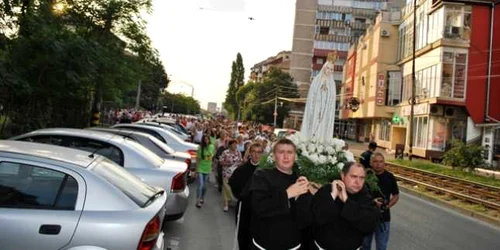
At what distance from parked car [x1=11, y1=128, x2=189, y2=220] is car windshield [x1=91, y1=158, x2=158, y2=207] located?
7.84 feet

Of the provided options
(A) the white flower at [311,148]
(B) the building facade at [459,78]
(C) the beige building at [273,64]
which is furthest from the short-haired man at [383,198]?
(C) the beige building at [273,64]

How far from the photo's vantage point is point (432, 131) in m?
36.6

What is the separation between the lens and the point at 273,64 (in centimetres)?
14462

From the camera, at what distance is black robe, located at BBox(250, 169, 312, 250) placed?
3574 mm

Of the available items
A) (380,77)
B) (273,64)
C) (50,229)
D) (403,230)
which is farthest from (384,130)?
(273,64)

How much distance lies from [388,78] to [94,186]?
47.5 m

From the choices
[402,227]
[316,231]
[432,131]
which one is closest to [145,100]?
[432,131]

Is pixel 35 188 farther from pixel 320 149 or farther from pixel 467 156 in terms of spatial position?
pixel 467 156

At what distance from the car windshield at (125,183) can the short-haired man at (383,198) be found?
2.93m

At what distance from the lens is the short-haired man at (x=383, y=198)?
632 cm

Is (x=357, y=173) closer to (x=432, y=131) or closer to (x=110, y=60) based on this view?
(x=110, y=60)

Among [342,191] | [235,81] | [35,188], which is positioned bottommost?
[35,188]

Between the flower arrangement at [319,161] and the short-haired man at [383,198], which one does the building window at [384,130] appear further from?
the flower arrangement at [319,161]

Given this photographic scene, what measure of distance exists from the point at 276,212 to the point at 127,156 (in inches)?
184
